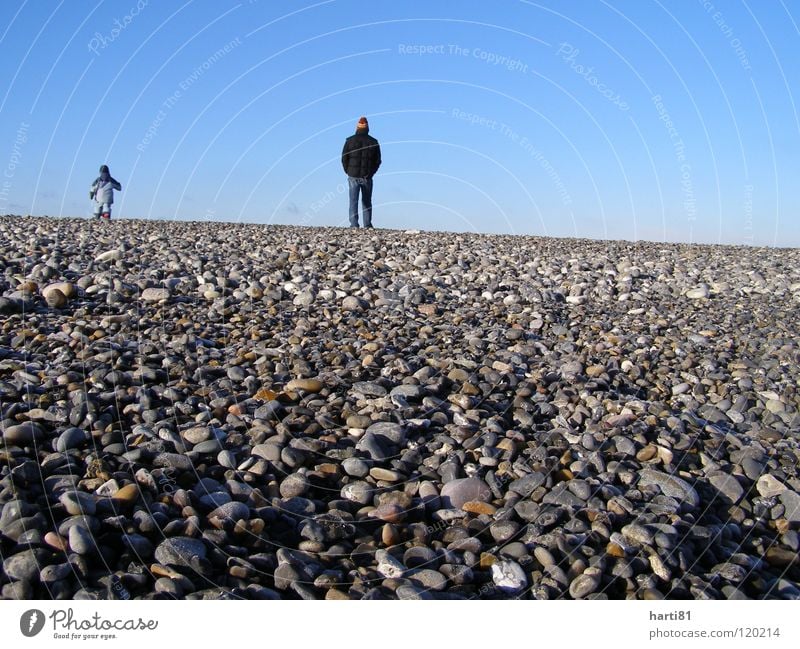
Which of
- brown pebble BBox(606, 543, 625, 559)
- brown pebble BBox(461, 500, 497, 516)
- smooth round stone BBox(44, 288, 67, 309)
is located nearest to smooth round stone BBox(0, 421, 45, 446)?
brown pebble BBox(461, 500, 497, 516)

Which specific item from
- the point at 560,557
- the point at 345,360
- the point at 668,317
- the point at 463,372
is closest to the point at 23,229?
the point at 345,360

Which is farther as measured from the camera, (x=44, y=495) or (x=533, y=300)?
(x=533, y=300)

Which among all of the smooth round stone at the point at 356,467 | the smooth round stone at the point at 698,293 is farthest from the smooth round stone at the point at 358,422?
the smooth round stone at the point at 698,293

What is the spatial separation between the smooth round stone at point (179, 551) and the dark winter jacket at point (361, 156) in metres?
11.9

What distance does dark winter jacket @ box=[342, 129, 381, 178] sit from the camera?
13.8 metres

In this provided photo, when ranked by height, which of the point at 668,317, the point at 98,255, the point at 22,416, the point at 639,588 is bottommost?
the point at 639,588

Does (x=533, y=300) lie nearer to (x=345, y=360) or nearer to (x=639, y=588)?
(x=345, y=360)

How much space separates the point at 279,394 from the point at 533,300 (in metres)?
3.80

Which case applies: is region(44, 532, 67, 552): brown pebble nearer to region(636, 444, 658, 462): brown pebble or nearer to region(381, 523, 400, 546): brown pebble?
region(381, 523, 400, 546): brown pebble

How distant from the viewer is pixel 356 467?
11.3ft

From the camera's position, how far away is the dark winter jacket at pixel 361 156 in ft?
45.3

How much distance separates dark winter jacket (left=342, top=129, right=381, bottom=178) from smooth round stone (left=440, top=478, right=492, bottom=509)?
37.2 feet

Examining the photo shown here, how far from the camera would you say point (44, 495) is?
2.90 meters

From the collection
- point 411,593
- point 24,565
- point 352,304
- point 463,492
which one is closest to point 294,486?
point 463,492
